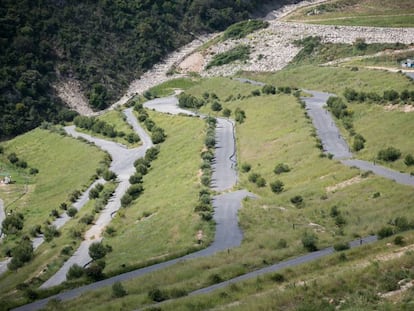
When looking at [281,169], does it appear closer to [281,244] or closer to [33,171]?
[281,244]

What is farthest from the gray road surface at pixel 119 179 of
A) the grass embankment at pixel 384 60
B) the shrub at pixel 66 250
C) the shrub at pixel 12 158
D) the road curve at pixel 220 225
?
A: the grass embankment at pixel 384 60

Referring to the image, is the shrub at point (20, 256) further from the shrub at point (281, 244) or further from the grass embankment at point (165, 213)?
the shrub at point (281, 244)

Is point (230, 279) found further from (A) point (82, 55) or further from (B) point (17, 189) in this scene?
(A) point (82, 55)

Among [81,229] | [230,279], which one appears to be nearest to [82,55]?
[81,229]

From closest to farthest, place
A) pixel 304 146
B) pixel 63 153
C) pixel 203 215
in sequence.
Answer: pixel 203 215 < pixel 304 146 < pixel 63 153

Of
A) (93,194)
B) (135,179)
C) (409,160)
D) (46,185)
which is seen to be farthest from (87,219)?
(409,160)
